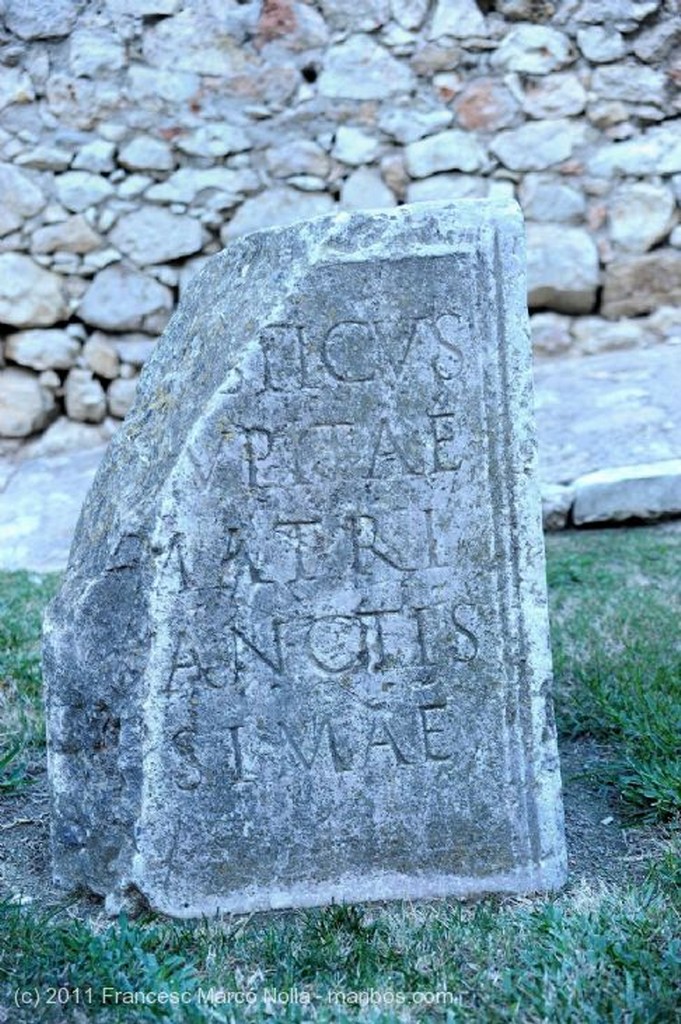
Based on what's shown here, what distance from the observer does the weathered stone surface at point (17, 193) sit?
20.7ft

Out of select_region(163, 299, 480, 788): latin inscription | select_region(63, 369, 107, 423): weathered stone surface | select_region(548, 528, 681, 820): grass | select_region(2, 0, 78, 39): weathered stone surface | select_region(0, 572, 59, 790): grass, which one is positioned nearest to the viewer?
select_region(163, 299, 480, 788): latin inscription

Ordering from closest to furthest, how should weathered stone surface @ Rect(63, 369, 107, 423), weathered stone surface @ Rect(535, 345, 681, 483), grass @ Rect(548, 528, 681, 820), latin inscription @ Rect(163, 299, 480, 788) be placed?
latin inscription @ Rect(163, 299, 480, 788) → grass @ Rect(548, 528, 681, 820) → weathered stone surface @ Rect(535, 345, 681, 483) → weathered stone surface @ Rect(63, 369, 107, 423)

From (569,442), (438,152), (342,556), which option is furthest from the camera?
(438,152)

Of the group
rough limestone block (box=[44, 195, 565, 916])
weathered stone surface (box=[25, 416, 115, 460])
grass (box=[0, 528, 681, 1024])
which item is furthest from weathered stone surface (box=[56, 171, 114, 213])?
grass (box=[0, 528, 681, 1024])

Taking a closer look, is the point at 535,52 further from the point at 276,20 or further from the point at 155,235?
the point at 155,235

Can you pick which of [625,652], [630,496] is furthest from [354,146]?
[625,652]

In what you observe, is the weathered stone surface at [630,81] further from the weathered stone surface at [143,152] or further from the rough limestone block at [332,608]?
the rough limestone block at [332,608]

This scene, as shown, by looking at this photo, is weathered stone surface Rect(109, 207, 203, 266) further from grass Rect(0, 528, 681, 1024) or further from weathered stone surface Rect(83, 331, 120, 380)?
grass Rect(0, 528, 681, 1024)

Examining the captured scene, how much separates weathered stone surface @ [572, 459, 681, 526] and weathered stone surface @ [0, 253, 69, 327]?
9.00ft

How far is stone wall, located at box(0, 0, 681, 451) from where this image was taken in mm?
6312

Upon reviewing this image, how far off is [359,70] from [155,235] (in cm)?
126

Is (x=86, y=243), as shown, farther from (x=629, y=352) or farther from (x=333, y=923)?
(x=333, y=923)

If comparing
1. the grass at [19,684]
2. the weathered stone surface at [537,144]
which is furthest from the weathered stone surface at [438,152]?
the grass at [19,684]

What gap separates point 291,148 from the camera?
6395mm
